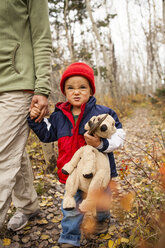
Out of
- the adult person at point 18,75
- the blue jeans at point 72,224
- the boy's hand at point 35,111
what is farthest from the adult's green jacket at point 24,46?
the blue jeans at point 72,224

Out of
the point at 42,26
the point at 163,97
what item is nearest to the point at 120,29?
the point at 163,97

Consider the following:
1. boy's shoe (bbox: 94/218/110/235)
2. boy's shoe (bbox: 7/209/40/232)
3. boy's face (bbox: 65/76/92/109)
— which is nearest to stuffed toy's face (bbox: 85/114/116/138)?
boy's face (bbox: 65/76/92/109)

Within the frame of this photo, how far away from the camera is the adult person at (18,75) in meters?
1.44

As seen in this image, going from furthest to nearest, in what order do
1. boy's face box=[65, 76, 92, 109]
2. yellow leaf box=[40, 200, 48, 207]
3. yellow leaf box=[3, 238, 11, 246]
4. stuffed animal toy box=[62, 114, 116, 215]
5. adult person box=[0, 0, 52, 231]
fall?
yellow leaf box=[40, 200, 48, 207], yellow leaf box=[3, 238, 11, 246], boy's face box=[65, 76, 92, 109], adult person box=[0, 0, 52, 231], stuffed animal toy box=[62, 114, 116, 215]

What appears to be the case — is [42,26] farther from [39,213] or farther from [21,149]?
[39,213]

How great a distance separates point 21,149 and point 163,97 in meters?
10.5

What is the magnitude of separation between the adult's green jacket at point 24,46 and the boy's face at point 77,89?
0.20m

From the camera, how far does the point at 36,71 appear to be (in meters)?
1.61

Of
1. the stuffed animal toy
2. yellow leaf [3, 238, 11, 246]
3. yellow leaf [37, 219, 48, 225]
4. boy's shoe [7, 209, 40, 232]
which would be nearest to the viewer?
the stuffed animal toy

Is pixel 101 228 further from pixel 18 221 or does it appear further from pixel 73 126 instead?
pixel 73 126

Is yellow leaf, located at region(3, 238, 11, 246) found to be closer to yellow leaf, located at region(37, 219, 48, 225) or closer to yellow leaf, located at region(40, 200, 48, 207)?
yellow leaf, located at region(37, 219, 48, 225)

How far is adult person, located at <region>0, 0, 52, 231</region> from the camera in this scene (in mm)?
1442

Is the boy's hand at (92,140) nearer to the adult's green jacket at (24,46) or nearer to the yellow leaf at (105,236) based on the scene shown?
the adult's green jacket at (24,46)

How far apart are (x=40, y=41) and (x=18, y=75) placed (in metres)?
0.38
